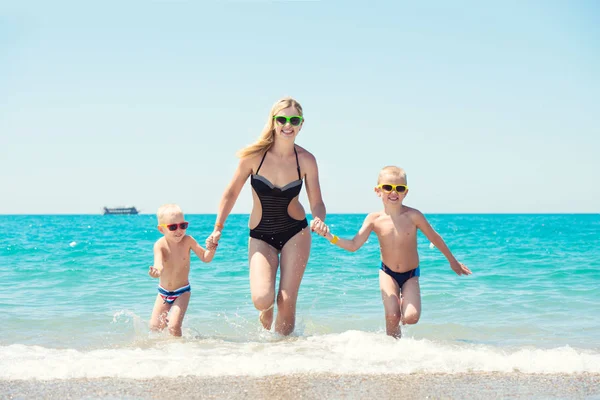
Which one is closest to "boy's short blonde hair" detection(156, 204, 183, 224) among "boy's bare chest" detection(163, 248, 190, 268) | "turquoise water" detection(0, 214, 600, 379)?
"boy's bare chest" detection(163, 248, 190, 268)

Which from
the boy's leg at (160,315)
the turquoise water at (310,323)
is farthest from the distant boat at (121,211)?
the boy's leg at (160,315)

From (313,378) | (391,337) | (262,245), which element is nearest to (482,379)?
(313,378)

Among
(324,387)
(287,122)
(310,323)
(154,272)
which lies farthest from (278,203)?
(310,323)

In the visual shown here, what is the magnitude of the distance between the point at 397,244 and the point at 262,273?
1407 mm

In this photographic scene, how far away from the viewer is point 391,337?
594cm

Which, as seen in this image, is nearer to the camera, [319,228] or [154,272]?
[319,228]

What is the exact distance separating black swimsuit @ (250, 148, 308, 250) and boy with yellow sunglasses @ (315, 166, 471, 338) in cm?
71

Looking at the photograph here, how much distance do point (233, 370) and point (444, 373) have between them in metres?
1.57

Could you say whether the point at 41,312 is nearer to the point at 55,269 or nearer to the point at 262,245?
the point at 262,245

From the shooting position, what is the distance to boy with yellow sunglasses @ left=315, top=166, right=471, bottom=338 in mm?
6039

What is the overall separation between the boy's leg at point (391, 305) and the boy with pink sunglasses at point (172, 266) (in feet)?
6.66

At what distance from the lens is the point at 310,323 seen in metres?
8.23

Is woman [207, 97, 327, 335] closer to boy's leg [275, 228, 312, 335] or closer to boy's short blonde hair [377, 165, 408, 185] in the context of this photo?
boy's leg [275, 228, 312, 335]

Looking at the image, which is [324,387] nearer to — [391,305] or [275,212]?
[391,305]
